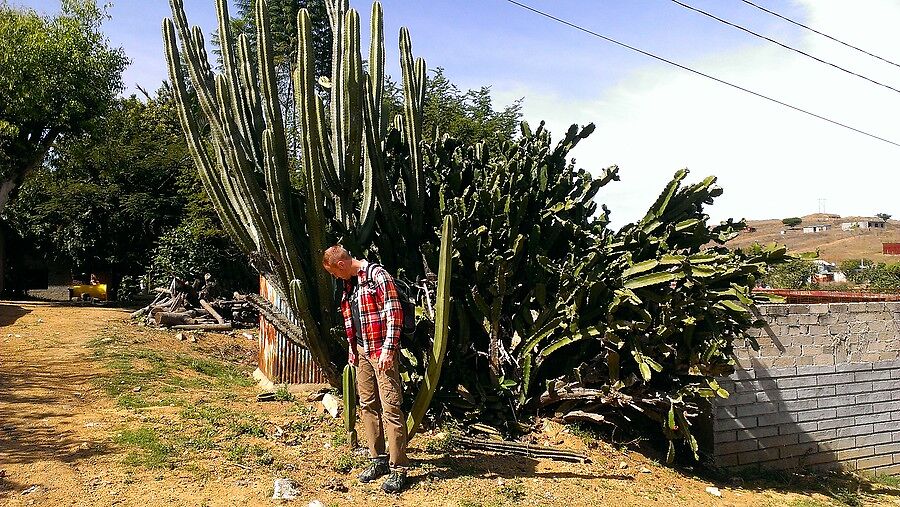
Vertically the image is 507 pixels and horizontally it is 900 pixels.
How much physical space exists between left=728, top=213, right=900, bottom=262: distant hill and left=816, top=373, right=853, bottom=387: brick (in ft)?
133

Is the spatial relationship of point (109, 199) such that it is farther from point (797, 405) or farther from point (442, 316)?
point (797, 405)

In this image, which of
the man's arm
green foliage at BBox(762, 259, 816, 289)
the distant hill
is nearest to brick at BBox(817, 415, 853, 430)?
the man's arm

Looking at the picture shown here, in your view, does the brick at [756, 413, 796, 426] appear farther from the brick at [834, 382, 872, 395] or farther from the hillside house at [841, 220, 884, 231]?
the hillside house at [841, 220, 884, 231]

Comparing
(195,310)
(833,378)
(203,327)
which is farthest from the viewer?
(195,310)

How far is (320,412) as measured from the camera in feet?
21.4

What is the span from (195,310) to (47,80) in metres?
7.35

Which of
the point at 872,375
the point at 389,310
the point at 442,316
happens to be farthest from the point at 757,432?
the point at 389,310

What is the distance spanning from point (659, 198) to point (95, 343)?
8348mm

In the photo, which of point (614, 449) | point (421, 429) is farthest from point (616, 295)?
point (421, 429)

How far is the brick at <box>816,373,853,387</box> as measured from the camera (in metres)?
8.73

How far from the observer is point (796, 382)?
848 centimetres

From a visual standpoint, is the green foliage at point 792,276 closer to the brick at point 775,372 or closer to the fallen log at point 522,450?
the brick at point 775,372

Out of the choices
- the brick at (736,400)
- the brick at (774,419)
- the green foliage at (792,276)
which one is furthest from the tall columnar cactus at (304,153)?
the green foliage at (792,276)

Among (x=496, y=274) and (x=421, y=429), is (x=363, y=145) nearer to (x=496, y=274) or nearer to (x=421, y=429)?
(x=496, y=274)
